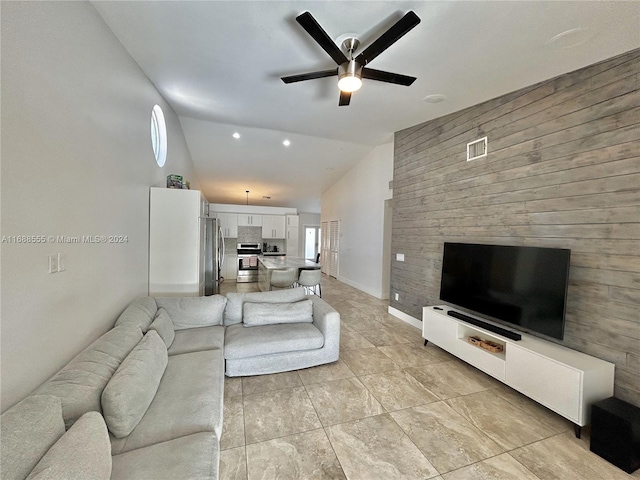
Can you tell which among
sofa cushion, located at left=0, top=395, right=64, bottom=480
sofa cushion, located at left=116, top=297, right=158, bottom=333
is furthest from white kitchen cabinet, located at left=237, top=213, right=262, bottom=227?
sofa cushion, located at left=0, top=395, right=64, bottom=480

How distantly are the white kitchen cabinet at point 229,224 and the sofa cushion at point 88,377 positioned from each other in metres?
5.93

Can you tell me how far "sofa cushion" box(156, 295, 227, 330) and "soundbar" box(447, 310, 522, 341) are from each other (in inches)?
109

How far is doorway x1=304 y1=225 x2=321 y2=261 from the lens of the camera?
12215 mm

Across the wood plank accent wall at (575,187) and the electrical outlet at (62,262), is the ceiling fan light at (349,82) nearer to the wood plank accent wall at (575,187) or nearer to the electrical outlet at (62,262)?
the wood plank accent wall at (575,187)

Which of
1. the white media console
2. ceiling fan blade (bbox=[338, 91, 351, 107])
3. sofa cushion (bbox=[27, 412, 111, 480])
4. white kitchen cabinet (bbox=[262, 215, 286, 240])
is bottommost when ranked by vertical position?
the white media console

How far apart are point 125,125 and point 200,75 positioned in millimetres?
1027

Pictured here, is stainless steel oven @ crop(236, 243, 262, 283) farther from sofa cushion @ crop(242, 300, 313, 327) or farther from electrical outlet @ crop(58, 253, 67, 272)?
electrical outlet @ crop(58, 253, 67, 272)

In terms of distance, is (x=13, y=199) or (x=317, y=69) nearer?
(x=13, y=199)

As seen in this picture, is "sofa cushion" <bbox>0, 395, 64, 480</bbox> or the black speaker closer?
"sofa cushion" <bbox>0, 395, 64, 480</bbox>

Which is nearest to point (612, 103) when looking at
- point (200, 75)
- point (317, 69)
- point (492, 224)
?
point (492, 224)

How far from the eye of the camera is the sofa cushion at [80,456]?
0.86 meters

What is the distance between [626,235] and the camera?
195 cm

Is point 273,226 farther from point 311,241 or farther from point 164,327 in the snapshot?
point 164,327

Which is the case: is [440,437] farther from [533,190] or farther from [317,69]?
[317,69]
